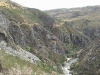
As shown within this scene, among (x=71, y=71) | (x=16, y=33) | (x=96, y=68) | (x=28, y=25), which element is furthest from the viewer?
(x=28, y=25)

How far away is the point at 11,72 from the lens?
1126 inches

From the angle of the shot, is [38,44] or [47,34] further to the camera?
[47,34]

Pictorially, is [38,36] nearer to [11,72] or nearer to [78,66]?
[78,66]

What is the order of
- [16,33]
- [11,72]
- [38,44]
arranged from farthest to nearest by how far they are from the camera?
[38,44] → [16,33] → [11,72]

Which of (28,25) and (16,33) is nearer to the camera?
(16,33)

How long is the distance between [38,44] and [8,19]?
24.7 m

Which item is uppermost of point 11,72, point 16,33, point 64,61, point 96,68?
point 11,72

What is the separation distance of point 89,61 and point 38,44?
4085 cm

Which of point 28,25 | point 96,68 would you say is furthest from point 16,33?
point 96,68

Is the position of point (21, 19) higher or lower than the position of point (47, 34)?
higher

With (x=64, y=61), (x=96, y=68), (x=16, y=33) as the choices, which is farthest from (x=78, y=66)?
(x=16, y=33)

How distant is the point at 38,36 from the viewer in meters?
187

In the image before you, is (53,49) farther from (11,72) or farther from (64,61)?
(11,72)

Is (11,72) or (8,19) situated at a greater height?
(11,72)
